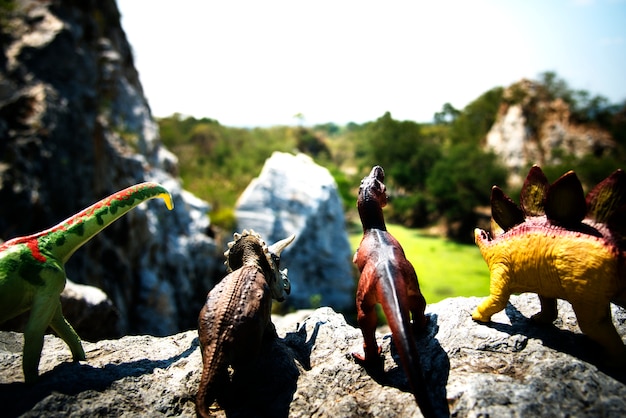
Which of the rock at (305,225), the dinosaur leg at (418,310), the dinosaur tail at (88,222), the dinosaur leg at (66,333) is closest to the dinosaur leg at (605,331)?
the dinosaur leg at (418,310)

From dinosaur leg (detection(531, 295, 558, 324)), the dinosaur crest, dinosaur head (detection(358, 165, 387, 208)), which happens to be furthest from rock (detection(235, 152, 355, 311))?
the dinosaur crest

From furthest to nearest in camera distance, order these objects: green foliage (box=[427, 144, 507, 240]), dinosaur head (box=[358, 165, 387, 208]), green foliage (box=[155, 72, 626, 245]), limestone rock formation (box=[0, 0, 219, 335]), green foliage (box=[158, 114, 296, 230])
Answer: green foliage (box=[427, 144, 507, 240])
green foliage (box=[155, 72, 626, 245])
green foliage (box=[158, 114, 296, 230])
limestone rock formation (box=[0, 0, 219, 335])
dinosaur head (box=[358, 165, 387, 208])

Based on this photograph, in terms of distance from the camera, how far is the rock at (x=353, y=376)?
1.99 m

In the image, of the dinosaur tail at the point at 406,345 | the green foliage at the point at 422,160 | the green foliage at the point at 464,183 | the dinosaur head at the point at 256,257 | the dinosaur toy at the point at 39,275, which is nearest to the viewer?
the dinosaur tail at the point at 406,345

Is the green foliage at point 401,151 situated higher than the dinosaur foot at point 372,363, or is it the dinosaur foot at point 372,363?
the green foliage at point 401,151

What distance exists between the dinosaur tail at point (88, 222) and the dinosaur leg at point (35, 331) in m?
0.30

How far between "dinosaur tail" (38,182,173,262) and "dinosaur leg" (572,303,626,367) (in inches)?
113

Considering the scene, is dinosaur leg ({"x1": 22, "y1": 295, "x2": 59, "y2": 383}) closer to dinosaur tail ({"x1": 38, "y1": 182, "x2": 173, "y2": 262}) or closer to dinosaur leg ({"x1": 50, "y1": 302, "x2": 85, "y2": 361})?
dinosaur leg ({"x1": 50, "y1": 302, "x2": 85, "y2": 361})

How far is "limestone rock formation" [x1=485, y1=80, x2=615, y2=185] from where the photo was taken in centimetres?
2248

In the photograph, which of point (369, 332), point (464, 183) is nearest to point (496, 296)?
point (369, 332)

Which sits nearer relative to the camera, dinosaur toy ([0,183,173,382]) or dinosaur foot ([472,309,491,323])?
dinosaur toy ([0,183,173,382])

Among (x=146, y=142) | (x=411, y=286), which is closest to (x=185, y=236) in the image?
(x=146, y=142)

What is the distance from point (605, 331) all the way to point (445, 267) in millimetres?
15196

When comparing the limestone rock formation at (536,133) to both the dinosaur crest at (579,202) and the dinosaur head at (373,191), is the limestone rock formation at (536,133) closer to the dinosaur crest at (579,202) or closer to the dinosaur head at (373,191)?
the dinosaur crest at (579,202)
